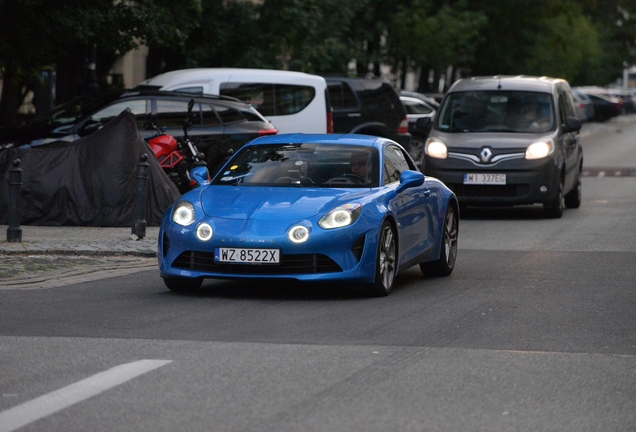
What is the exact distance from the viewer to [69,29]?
20938 millimetres

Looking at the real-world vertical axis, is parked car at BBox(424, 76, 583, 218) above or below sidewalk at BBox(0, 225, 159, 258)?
above

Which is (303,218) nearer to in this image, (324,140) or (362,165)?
(362,165)

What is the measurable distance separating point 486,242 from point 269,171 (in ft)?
16.7

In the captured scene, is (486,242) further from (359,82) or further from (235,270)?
(359,82)

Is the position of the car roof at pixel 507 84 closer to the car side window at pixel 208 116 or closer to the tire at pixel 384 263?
the car side window at pixel 208 116

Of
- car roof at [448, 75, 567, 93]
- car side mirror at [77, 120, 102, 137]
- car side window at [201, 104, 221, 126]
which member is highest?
car roof at [448, 75, 567, 93]

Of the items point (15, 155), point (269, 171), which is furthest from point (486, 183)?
point (269, 171)

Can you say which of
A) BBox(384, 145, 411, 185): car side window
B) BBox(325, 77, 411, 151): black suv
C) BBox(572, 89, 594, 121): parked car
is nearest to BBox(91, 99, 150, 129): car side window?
BBox(384, 145, 411, 185): car side window

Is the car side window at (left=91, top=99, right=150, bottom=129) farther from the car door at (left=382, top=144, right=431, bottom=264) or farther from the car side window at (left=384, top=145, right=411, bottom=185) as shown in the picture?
the car door at (left=382, top=144, right=431, bottom=264)

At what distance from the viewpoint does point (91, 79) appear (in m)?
24.8

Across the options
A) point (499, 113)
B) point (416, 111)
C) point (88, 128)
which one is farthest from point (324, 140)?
point (416, 111)

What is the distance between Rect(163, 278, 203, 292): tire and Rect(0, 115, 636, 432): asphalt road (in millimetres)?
125

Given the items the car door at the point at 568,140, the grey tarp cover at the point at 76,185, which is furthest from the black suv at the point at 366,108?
the grey tarp cover at the point at 76,185

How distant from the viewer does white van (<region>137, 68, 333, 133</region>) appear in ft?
73.3
